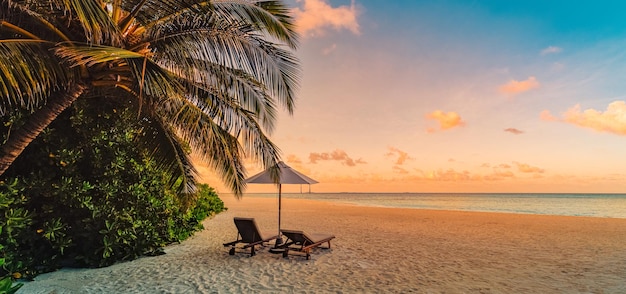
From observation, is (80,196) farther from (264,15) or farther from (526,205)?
(526,205)

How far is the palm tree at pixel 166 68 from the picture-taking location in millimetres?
3947

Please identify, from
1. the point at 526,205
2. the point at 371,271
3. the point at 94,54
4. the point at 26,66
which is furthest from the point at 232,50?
the point at 526,205

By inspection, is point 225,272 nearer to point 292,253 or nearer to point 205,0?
point 292,253

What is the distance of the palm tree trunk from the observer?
15.4ft

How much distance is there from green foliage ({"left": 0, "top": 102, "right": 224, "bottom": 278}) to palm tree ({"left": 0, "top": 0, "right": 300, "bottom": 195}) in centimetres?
58

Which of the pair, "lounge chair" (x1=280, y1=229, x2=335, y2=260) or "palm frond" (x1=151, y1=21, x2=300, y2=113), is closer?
"palm frond" (x1=151, y1=21, x2=300, y2=113)

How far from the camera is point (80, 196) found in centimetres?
620

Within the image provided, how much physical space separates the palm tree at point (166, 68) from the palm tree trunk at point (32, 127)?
14 millimetres

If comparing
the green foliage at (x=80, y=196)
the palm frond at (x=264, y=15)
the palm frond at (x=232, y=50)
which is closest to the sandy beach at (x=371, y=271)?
the green foliage at (x=80, y=196)

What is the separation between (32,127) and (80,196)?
73.4 inches

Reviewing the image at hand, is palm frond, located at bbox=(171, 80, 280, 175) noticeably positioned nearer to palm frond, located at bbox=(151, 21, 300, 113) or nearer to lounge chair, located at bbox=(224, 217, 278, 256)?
palm frond, located at bbox=(151, 21, 300, 113)

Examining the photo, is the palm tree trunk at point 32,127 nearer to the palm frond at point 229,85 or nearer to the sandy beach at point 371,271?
the palm frond at point 229,85

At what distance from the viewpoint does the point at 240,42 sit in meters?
5.61

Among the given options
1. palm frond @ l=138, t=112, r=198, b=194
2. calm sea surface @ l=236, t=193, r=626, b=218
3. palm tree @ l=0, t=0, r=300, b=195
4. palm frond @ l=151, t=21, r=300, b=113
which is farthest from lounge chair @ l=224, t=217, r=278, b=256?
calm sea surface @ l=236, t=193, r=626, b=218
